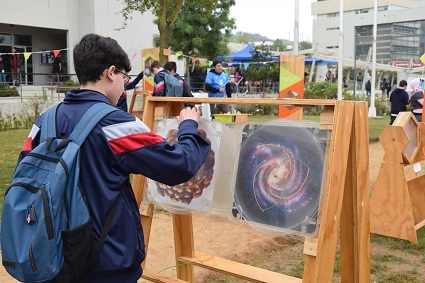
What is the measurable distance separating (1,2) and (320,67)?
2152 centimetres

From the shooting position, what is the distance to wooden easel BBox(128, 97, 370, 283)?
8.14ft

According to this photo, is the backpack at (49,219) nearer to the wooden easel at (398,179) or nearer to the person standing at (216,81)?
the wooden easel at (398,179)

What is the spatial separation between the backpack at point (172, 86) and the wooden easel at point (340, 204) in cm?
573

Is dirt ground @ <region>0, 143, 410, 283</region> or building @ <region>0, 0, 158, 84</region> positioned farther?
building @ <region>0, 0, 158, 84</region>

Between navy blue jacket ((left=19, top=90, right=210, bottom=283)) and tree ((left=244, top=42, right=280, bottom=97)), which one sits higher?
tree ((left=244, top=42, right=280, bottom=97))

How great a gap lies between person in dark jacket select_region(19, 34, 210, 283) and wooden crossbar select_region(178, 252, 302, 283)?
1.09 m

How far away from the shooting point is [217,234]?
5.29m

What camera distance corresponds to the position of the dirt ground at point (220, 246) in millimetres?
4418

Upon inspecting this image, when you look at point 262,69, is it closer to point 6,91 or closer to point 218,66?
point 6,91

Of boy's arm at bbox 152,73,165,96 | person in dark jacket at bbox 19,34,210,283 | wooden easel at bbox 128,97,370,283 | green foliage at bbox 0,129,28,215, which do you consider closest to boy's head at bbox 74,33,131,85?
person in dark jacket at bbox 19,34,210,283

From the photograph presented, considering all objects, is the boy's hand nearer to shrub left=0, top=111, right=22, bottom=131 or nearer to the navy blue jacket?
Answer: the navy blue jacket

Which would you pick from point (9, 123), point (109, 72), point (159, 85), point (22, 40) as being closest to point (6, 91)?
point (9, 123)

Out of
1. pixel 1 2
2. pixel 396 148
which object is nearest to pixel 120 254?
pixel 396 148

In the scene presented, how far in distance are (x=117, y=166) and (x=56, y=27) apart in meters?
26.3
